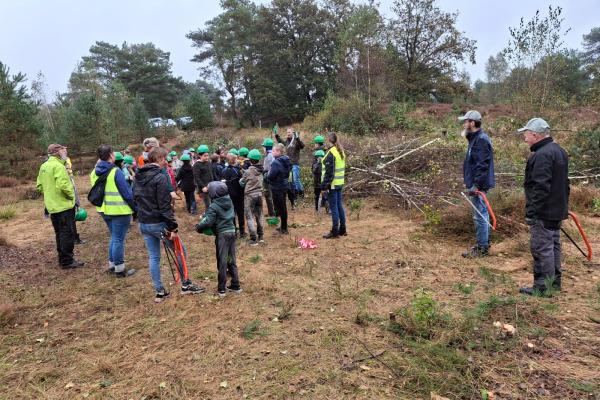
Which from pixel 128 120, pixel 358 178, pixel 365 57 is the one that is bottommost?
pixel 358 178

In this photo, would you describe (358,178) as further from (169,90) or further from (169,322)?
(169,90)

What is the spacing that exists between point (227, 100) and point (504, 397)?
38.7 meters

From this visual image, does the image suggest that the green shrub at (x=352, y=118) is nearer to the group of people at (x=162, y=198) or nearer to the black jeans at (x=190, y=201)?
the group of people at (x=162, y=198)

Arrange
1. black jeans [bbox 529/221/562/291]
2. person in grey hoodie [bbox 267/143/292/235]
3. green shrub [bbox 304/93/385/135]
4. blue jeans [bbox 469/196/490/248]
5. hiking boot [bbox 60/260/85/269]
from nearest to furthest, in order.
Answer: black jeans [bbox 529/221/562/291]
blue jeans [bbox 469/196/490/248]
hiking boot [bbox 60/260/85/269]
person in grey hoodie [bbox 267/143/292/235]
green shrub [bbox 304/93/385/135]

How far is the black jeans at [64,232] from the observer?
6215 millimetres

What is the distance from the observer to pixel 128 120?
25312 mm

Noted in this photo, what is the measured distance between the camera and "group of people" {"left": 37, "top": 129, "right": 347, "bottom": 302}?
465 centimetres

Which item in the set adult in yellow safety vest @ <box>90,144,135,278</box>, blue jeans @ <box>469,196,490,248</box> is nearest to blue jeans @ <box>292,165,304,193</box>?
adult in yellow safety vest @ <box>90,144,135,278</box>

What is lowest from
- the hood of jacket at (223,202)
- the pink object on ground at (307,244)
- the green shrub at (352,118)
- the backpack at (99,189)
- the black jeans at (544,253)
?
the pink object on ground at (307,244)

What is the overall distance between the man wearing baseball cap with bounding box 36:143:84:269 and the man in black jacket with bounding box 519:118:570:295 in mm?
6645

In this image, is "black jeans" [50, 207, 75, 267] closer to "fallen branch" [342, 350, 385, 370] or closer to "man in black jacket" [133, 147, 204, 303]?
"man in black jacket" [133, 147, 204, 303]

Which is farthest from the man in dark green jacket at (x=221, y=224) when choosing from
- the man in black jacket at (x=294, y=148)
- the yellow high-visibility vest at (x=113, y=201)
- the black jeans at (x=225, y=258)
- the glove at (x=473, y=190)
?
the man in black jacket at (x=294, y=148)

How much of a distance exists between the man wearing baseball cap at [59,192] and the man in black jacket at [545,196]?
262 inches

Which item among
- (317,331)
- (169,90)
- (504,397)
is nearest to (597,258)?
(504,397)
